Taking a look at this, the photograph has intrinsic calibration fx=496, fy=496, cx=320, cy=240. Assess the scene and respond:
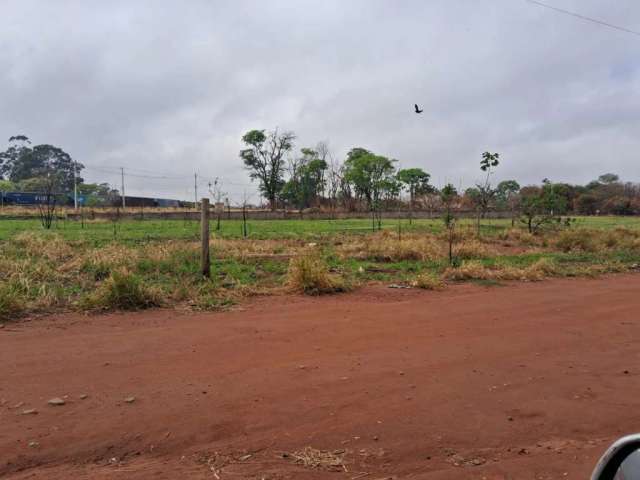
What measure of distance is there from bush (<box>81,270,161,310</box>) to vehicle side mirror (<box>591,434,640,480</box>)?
656 cm

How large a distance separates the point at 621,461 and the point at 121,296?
22.1 ft

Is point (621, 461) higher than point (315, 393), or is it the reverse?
point (621, 461)

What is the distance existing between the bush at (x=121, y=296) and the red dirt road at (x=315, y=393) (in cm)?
46

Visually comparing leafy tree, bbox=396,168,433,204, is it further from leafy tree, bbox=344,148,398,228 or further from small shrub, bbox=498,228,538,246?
small shrub, bbox=498,228,538,246

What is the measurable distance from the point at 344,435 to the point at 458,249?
11209 millimetres

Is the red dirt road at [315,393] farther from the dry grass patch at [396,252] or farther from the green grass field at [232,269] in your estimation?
the dry grass patch at [396,252]

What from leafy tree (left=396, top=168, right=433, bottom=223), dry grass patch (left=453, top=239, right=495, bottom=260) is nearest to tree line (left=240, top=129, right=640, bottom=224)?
leafy tree (left=396, top=168, right=433, bottom=223)

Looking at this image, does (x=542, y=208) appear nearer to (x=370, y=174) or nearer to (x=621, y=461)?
(x=621, y=461)

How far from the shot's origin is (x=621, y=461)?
1.34m

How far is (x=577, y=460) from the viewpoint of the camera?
→ 10.3 ft

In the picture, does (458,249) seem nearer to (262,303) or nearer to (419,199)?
(262,303)

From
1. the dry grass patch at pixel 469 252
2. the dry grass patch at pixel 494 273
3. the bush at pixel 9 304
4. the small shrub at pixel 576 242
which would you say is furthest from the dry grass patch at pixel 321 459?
the small shrub at pixel 576 242

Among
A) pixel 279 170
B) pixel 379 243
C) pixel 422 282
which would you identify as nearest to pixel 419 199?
pixel 279 170

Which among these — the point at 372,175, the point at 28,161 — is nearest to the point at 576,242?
the point at 372,175
